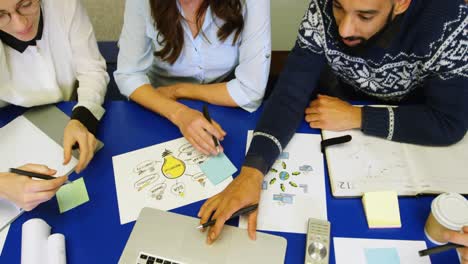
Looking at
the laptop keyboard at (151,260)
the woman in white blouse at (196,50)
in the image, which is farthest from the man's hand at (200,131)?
the laptop keyboard at (151,260)

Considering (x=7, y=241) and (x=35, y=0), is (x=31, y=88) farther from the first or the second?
(x=7, y=241)

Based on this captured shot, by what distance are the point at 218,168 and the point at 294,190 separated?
21 cm

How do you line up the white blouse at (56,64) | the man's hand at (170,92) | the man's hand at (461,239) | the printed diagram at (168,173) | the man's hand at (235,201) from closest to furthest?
the man's hand at (461,239)
the man's hand at (235,201)
the printed diagram at (168,173)
the white blouse at (56,64)
the man's hand at (170,92)

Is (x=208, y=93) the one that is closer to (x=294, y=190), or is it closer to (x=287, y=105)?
(x=287, y=105)

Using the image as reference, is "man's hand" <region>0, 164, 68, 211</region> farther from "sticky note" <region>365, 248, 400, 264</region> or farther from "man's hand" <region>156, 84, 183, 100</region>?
"sticky note" <region>365, 248, 400, 264</region>

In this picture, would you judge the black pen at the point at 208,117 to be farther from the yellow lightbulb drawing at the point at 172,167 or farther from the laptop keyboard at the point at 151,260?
the laptop keyboard at the point at 151,260

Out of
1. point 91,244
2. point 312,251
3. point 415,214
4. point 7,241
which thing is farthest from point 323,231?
point 7,241

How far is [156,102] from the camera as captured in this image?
1.20m

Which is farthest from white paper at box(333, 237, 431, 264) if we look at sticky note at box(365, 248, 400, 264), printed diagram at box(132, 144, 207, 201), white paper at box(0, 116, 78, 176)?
white paper at box(0, 116, 78, 176)

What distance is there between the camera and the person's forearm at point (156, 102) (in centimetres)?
117

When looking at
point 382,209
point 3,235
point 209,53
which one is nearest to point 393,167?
point 382,209

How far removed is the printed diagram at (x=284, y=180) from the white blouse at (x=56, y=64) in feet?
1.83

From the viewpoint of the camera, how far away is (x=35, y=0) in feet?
3.53

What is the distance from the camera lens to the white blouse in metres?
1.17
